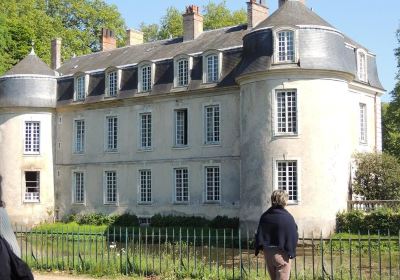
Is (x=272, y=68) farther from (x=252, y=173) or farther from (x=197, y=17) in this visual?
(x=197, y=17)

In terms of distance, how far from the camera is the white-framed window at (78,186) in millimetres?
32812

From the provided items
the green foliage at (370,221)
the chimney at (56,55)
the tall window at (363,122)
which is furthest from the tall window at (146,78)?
the green foliage at (370,221)

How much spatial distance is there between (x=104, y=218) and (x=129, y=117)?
493 cm

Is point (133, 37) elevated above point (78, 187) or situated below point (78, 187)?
above

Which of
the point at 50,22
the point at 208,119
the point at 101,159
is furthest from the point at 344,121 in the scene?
the point at 50,22

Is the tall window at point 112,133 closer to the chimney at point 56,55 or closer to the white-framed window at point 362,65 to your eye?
the chimney at point 56,55

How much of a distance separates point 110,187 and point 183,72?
6961mm

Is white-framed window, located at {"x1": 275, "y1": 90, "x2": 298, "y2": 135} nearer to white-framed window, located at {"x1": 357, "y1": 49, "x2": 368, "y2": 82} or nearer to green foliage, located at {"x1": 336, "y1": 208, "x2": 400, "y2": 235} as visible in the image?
green foliage, located at {"x1": 336, "y1": 208, "x2": 400, "y2": 235}

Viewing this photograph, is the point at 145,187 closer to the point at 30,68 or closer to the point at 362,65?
the point at 30,68

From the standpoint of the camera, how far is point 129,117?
31.0m

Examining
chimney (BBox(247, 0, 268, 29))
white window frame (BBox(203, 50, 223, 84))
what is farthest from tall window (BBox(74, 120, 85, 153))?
chimney (BBox(247, 0, 268, 29))

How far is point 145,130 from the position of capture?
100 feet

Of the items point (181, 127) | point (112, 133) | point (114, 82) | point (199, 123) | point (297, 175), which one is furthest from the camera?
point (112, 133)

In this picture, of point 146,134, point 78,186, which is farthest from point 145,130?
point 78,186
